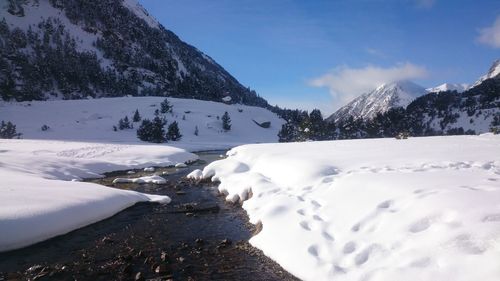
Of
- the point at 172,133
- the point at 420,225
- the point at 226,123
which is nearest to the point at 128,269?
the point at 420,225

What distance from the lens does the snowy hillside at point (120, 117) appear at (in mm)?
94250

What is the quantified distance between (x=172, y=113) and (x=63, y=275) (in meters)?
120

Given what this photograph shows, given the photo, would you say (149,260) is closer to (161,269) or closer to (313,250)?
(161,269)

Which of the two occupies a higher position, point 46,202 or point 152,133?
point 152,133

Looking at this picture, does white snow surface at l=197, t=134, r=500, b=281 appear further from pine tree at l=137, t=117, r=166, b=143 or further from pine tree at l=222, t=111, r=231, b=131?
pine tree at l=222, t=111, r=231, b=131

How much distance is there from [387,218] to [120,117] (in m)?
112

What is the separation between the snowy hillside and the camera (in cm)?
9425

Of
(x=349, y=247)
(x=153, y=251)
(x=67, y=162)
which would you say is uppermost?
(x=67, y=162)

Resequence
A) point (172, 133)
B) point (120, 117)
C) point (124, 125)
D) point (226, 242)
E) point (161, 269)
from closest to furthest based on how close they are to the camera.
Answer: point (161, 269) → point (226, 242) → point (172, 133) → point (124, 125) → point (120, 117)

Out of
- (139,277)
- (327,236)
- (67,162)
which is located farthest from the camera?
(67,162)

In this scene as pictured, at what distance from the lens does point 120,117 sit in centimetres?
11475

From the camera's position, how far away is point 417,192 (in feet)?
41.4

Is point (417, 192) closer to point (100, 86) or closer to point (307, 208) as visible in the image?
point (307, 208)

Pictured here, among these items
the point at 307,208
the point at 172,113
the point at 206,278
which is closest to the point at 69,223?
the point at 206,278
